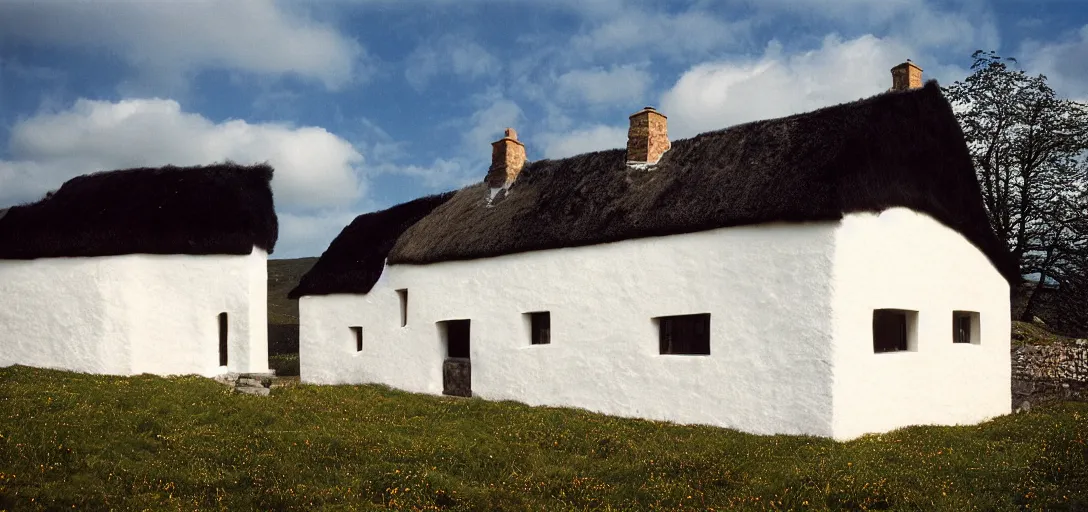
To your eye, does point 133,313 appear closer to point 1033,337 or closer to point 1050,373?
Answer: point 1050,373

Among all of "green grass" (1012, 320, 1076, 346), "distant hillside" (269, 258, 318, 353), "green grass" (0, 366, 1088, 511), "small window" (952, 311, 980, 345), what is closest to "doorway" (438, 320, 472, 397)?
"green grass" (0, 366, 1088, 511)

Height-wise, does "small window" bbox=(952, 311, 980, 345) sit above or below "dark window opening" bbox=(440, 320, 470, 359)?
above

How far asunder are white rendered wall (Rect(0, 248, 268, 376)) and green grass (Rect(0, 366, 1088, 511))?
5286mm

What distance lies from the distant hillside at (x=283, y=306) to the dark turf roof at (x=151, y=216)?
456 inches

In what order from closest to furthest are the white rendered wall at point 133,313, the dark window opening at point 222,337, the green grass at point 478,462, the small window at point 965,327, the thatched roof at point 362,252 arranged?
1. the green grass at point 478,462
2. the small window at point 965,327
3. the white rendered wall at point 133,313
4. the thatched roof at point 362,252
5. the dark window opening at point 222,337

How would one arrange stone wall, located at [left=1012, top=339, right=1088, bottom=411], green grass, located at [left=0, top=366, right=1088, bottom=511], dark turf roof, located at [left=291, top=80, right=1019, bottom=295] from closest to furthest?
green grass, located at [left=0, top=366, right=1088, bottom=511], dark turf roof, located at [left=291, top=80, right=1019, bottom=295], stone wall, located at [left=1012, top=339, right=1088, bottom=411]

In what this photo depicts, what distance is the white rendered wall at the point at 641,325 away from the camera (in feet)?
39.7

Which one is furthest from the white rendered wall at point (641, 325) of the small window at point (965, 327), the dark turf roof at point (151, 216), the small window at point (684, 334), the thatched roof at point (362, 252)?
the small window at point (965, 327)

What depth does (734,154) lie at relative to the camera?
14.3 meters

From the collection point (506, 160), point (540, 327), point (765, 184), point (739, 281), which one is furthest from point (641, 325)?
point (506, 160)

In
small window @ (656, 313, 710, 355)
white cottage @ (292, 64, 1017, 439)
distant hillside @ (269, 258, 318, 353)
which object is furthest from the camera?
distant hillside @ (269, 258, 318, 353)

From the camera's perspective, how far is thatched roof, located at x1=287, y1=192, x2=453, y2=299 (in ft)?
63.7

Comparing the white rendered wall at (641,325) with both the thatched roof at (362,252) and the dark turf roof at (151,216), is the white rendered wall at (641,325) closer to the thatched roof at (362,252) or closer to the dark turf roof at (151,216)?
the thatched roof at (362,252)

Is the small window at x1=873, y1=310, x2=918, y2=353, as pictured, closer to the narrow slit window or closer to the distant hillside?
the narrow slit window
